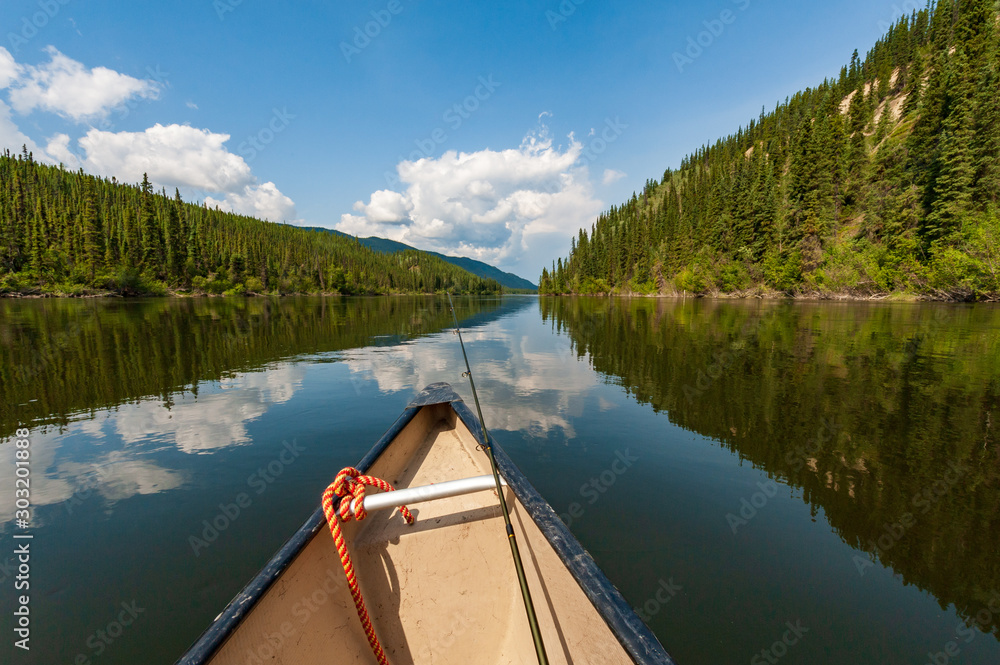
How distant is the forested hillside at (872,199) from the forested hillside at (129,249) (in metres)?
98.7

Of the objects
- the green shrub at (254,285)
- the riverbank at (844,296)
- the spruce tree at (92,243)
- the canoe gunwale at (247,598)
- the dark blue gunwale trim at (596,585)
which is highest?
the spruce tree at (92,243)

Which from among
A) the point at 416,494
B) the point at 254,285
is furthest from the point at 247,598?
the point at 254,285

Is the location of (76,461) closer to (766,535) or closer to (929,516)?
(766,535)

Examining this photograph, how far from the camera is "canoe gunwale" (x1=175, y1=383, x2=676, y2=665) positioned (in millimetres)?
1947

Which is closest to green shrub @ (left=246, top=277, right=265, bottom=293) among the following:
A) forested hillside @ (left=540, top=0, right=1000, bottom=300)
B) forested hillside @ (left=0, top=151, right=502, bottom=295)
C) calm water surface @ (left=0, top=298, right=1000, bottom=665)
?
forested hillside @ (left=0, top=151, right=502, bottom=295)

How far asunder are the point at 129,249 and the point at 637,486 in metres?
111

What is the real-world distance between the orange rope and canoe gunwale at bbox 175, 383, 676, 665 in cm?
15

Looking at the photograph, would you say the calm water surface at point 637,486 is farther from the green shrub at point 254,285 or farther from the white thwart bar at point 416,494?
the green shrub at point 254,285

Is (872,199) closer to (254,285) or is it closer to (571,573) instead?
(571,573)

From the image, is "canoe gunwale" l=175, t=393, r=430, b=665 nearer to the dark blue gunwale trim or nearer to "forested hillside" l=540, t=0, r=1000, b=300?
the dark blue gunwale trim

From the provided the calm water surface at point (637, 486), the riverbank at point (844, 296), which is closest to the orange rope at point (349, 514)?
the calm water surface at point (637, 486)

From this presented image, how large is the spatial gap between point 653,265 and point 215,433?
10277 centimetres

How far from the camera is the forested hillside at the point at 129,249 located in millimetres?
68375

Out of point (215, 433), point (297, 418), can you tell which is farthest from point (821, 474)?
point (215, 433)
